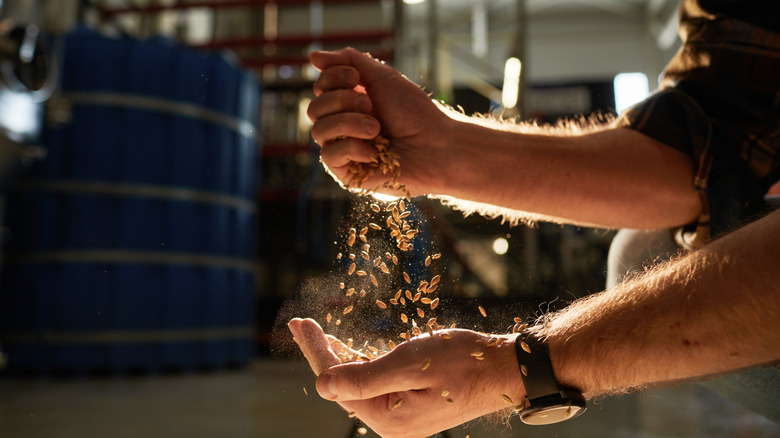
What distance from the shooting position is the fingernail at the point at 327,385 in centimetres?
58

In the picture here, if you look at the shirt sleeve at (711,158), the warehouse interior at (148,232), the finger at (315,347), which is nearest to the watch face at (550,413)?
the finger at (315,347)

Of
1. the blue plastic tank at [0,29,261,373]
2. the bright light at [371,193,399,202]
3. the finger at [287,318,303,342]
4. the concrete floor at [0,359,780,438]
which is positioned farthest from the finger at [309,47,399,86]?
the blue plastic tank at [0,29,261,373]

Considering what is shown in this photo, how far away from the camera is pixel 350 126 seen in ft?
2.29

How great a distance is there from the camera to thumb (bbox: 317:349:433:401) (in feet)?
1.88

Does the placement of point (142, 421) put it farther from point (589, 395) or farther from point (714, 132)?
→ point (714, 132)

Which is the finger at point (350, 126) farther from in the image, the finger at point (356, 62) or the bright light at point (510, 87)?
the bright light at point (510, 87)

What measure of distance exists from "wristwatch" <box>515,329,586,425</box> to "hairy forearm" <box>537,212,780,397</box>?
0.01 m

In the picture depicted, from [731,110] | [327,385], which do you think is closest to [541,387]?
[327,385]

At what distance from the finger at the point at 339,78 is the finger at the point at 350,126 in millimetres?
40

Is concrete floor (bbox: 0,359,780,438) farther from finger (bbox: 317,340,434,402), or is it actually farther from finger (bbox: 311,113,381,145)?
finger (bbox: 311,113,381,145)

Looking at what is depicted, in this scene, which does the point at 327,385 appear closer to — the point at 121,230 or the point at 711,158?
the point at 711,158

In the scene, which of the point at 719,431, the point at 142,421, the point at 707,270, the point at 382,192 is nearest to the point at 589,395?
the point at 707,270

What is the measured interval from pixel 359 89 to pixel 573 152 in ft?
1.26

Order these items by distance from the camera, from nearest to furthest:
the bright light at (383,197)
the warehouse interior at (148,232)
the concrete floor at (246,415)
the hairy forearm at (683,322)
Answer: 1. the hairy forearm at (683,322)
2. the bright light at (383,197)
3. the concrete floor at (246,415)
4. the warehouse interior at (148,232)
